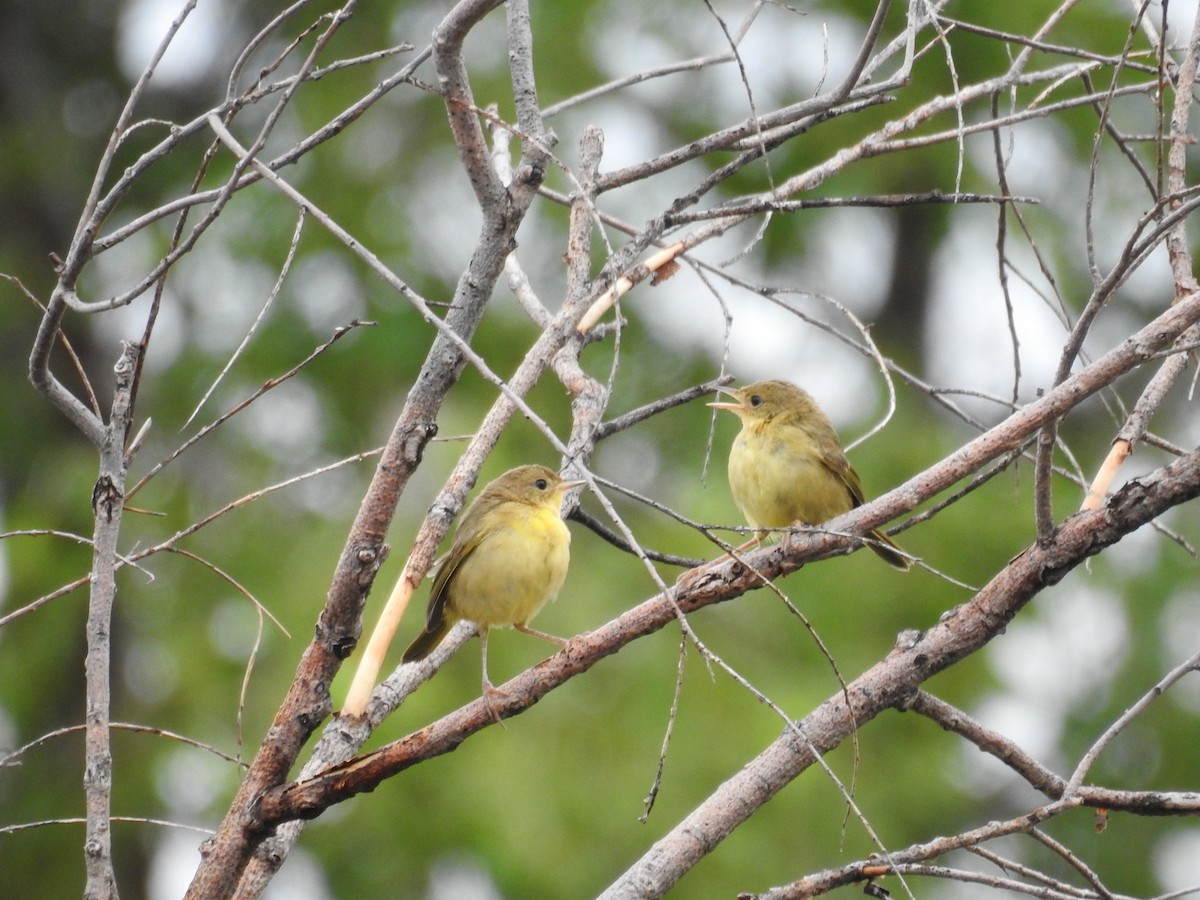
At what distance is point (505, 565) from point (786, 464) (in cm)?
132

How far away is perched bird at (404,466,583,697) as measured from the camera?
15.3 ft

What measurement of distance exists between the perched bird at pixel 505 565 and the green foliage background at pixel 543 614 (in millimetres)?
2720

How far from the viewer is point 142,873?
35.0ft

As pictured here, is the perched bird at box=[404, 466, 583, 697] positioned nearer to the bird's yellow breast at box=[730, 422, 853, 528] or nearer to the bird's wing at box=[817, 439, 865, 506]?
the bird's yellow breast at box=[730, 422, 853, 528]

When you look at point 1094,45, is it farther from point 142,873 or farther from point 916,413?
point 142,873

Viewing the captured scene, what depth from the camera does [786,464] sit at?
5445mm

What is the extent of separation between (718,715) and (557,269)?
3.43m

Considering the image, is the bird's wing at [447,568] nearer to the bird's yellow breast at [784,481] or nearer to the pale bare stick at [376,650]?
the bird's yellow breast at [784,481]

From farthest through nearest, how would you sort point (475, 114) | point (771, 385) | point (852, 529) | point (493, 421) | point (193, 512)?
point (193, 512)
point (771, 385)
point (493, 421)
point (852, 529)
point (475, 114)

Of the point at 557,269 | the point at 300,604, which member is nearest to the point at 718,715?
the point at 300,604

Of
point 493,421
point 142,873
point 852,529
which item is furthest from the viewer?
point 142,873

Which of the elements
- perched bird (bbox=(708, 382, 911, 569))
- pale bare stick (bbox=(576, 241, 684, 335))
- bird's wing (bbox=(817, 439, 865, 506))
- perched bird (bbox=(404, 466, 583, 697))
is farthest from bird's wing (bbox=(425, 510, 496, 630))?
bird's wing (bbox=(817, 439, 865, 506))

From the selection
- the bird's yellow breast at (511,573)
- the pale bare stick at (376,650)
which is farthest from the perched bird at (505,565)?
the pale bare stick at (376,650)

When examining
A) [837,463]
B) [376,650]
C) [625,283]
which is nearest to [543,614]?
[837,463]
